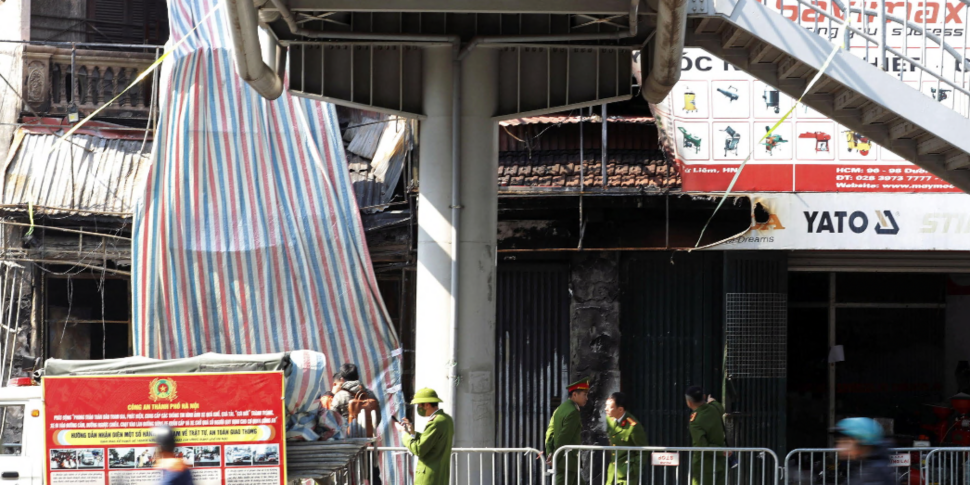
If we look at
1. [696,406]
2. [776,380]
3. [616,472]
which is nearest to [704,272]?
[776,380]

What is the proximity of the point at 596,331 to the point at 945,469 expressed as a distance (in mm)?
4275

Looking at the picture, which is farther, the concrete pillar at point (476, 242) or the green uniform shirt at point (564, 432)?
the green uniform shirt at point (564, 432)

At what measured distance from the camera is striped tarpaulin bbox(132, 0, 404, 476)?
12.7 meters

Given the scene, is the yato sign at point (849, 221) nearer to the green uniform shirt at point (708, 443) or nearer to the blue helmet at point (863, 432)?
the green uniform shirt at point (708, 443)

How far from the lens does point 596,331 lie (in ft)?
44.2

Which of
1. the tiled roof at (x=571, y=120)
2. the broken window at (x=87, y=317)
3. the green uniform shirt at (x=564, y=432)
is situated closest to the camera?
the green uniform shirt at (x=564, y=432)

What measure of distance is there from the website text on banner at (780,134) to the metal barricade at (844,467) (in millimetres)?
3257

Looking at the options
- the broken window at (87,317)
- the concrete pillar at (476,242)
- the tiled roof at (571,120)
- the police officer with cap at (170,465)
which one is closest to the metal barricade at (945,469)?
the concrete pillar at (476,242)

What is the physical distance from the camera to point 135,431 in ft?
29.3

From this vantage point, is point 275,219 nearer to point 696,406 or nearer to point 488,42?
point 488,42

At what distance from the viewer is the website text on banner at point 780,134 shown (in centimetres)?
1312

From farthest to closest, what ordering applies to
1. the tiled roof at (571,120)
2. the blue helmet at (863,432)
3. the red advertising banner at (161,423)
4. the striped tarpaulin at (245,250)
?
the tiled roof at (571,120) → the striped tarpaulin at (245,250) → the red advertising banner at (161,423) → the blue helmet at (863,432)

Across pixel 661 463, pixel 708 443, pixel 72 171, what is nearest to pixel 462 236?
pixel 661 463

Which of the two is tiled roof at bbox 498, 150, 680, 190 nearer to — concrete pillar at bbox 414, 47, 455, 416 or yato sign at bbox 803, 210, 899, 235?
yato sign at bbox 803, 210, 899, 235
